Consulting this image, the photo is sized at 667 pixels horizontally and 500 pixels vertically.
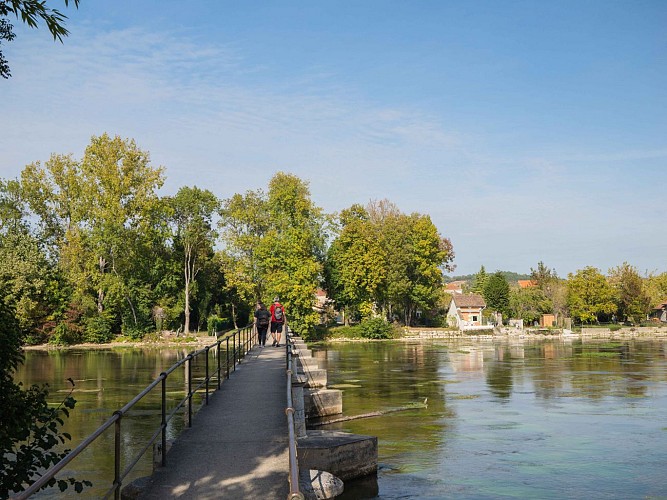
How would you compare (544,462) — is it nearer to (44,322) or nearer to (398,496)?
(398,496)

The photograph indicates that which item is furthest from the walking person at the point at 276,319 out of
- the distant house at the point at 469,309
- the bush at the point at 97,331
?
the distant house at the point at 469,309

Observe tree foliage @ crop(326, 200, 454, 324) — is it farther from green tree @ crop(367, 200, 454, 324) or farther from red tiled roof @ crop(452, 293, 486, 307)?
red tiled roof @ crop(452, 293, 486, 307)

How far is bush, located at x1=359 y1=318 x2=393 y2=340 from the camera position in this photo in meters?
71.3

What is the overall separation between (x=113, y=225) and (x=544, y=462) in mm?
50311

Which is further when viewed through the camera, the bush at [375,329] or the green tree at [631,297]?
the green tree at [631,297]

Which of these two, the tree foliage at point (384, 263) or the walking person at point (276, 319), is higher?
the tree foliage at point (384, 263)

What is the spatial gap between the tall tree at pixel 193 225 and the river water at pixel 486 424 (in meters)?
29.1

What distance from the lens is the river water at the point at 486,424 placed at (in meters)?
12.7

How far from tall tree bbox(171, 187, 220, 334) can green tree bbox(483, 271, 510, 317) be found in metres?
42.4

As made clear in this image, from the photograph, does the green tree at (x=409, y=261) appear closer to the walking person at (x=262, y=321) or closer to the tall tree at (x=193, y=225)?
the tall tree at (x=193, y=225)

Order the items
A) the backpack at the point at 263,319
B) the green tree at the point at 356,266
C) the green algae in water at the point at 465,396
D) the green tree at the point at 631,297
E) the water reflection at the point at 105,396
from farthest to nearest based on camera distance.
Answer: the green tree at the point at 631,297 → the green tree at the point at 356,266 → the backpack at the point at 263,319 → the green algae in water at the point at 465,396 → the water reflection at the point at 105,396

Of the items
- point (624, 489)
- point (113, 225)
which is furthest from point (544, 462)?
point (113, 225)

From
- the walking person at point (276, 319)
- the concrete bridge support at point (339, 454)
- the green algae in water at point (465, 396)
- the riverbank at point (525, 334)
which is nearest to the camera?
the concrete bridge support at point (339, 454)

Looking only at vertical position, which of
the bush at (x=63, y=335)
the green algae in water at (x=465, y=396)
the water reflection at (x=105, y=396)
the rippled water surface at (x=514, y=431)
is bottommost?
the rippled water surface at (x=514, y=431)
